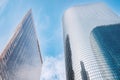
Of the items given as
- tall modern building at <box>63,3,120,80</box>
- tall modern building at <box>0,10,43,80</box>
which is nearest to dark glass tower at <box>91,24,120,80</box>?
tall modern building at <box>63,3,120,80</box>

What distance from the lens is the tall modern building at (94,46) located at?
10819 cm

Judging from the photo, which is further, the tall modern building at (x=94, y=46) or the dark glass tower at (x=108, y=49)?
the tall modern building at (x=94, y=46)

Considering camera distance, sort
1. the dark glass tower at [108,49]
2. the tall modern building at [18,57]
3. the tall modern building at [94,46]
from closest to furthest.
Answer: the tall modern building at [18,57], the dark glass tower at [108,49], the tall modern building at [94,46]

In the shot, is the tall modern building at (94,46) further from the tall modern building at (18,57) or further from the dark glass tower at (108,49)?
the tall modern building at (18,57)

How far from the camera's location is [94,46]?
121750mm

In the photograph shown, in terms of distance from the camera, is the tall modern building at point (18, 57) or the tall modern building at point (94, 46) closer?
the tall modern building at point (18, 57)

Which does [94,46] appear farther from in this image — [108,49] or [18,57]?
[18,57]

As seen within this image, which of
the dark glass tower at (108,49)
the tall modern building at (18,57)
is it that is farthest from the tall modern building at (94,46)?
the tall modern building at (18,57)

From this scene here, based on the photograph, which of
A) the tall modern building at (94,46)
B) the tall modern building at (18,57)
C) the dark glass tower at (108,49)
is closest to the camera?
the tall modern building at (18,57)

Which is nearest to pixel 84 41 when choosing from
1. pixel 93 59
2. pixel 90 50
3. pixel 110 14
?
pixel 90 50

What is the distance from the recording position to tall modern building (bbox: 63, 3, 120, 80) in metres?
108

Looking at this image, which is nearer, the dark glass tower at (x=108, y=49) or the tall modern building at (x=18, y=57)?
the tall modern building at (x=18, y=57)

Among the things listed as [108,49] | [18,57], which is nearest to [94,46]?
[108,49]

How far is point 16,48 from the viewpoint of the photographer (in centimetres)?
11762
